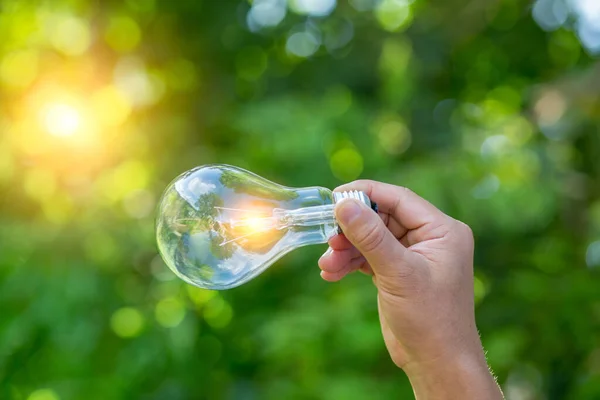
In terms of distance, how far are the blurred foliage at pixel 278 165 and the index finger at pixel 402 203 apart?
Answer: 2.66ft

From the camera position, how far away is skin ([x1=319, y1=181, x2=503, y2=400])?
1.01 metres

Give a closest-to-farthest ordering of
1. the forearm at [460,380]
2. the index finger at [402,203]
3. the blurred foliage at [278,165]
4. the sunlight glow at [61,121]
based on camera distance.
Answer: the forearm at [460,380]
the index finger at [402,203]
the blurred foliage at [278,165]
the sunlight glow at [61,121]

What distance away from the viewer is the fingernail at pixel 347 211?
0.94 metres

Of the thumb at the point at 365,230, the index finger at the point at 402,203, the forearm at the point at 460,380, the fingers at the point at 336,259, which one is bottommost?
the forearm at the point at 460,380

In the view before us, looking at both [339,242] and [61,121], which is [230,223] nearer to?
[339,242]

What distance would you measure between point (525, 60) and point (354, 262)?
2208mm

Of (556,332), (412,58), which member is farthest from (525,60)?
(556,332)

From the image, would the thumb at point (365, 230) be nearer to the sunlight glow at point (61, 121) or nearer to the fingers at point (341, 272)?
the fingers at point (341, 272)

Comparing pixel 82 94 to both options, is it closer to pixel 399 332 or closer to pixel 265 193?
pixel 265 193

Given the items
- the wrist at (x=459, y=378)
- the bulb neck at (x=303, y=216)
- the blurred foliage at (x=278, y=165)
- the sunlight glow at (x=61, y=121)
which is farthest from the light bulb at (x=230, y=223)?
the sunlight glow at (x=61, y=121)

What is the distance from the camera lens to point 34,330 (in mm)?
1922

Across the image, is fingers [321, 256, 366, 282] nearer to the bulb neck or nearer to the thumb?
the bulb neck

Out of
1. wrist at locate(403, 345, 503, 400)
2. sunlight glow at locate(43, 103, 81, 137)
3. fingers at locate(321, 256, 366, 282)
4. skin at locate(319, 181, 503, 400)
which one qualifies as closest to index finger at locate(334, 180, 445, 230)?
skin at locate(319, 181, 503, 400)

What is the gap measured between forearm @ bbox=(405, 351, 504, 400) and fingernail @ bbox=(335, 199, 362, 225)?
0.97ft
